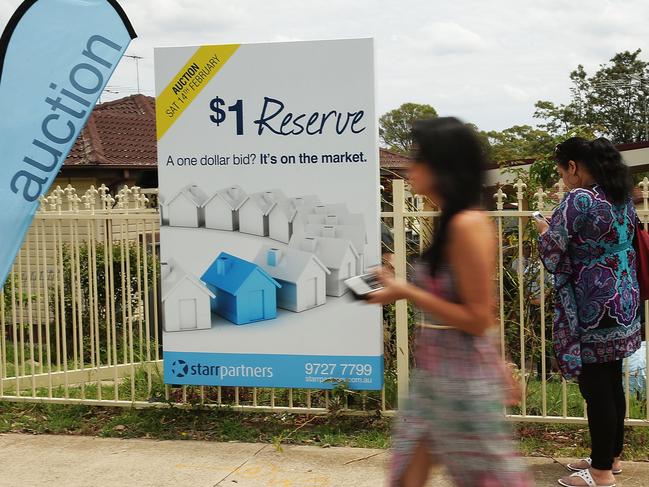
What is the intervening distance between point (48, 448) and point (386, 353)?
2396 millimetres

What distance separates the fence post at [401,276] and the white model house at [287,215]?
1.73 feet

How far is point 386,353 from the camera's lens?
6.31 meters

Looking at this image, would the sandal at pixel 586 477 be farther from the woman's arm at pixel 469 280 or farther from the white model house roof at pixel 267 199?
the white model house roof at pixel 267 199

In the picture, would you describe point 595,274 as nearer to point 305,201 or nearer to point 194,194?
point 305,201

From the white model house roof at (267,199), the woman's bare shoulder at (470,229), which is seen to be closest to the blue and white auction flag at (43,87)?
the white model house roof at (267,199)

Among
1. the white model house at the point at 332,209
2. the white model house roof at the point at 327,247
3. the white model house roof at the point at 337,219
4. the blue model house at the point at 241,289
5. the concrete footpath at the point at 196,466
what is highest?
the white model house at the point at 332,209

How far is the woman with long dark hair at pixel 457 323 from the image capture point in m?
2.90

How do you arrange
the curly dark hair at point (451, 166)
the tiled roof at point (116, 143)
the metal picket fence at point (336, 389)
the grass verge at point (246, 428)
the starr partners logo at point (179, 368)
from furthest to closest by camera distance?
the tiled roof at point (116, 143) → the starr partners logo at point (179, 368) → the metal picket fence at point (336, 389) → the grass verge at point (246, 428) → the curly dark hair at point (451, 166)

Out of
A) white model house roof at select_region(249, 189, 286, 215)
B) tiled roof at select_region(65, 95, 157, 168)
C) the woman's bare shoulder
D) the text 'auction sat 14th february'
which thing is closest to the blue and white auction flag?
the text 'auction sat 14th february'

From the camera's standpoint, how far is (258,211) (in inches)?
225

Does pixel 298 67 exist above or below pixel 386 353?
above

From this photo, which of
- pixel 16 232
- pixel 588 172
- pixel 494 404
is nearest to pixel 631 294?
pixel 588 172

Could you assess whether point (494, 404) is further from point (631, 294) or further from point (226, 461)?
point (226, 461)

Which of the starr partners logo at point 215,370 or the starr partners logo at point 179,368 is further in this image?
the starr partners logo at point 179,368
